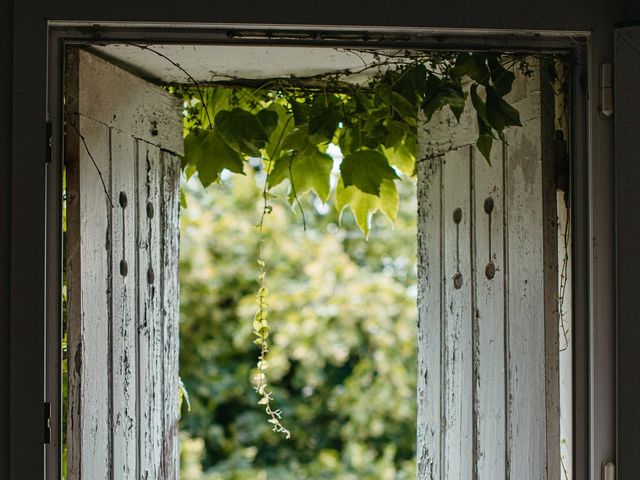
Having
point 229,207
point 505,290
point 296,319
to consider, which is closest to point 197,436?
point 296,319

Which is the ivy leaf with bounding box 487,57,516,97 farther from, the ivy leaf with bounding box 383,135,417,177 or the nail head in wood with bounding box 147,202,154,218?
the nail head in wood with bounding box 147,202,154,218

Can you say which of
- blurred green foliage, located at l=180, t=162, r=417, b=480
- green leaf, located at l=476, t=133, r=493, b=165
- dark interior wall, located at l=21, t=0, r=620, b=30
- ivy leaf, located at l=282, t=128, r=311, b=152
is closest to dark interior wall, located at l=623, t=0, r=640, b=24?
dark interior wall, located at l=21, t=0, r=620, b=30

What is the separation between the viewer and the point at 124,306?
1716 millimetres

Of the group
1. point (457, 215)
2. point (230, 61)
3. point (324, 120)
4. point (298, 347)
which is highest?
point (230, 61)

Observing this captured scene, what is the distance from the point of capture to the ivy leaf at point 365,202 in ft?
6.65

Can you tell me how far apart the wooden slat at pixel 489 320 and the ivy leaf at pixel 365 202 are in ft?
1.05

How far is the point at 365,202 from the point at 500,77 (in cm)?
60

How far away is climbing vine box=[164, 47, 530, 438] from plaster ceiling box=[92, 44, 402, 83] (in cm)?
3

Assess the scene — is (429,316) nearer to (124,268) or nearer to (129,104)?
(124,268)

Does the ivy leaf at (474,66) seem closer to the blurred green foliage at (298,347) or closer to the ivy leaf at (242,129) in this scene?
the ivy leaf at (242,129)

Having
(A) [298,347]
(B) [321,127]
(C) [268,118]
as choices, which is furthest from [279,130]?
(A) [298,347]

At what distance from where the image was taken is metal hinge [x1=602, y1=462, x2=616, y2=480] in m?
1.35

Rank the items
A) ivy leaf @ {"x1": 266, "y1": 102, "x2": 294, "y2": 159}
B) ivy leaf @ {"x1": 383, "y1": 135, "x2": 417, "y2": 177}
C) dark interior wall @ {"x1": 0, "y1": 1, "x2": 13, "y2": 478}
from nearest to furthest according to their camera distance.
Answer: dark interior wall @ {"x1": 0, "y1": 1, "x2": 13, "y2": 478} < ivy leaf @ {"x1": 266, "y1": 102, "x2": 294, "y2": 159} < ivy leaf @ {"x1": 383, "y1": 135, "x2": 417, "y2": 177}

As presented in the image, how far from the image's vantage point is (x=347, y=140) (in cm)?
197
